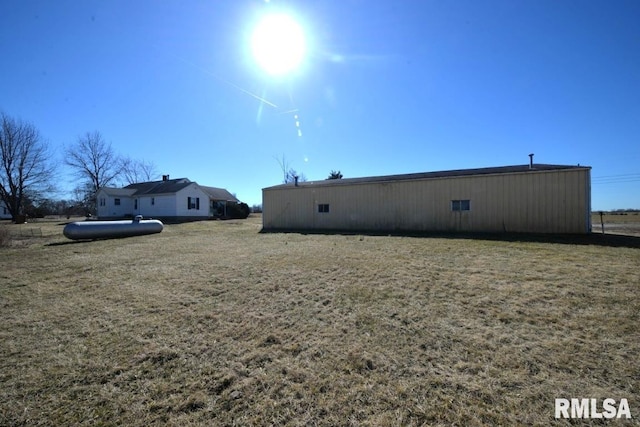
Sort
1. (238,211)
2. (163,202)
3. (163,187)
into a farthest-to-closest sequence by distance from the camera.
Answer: (238,211)
(163,187)
(163,202)

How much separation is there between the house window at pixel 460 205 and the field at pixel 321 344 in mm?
7606

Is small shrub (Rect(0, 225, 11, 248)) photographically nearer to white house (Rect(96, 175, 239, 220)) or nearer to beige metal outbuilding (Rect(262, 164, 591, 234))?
beige metal outbuilding (Rect(262, 164, 591, 234))

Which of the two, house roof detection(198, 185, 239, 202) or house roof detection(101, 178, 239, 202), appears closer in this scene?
house roof detection(101, 178, 239, 202)

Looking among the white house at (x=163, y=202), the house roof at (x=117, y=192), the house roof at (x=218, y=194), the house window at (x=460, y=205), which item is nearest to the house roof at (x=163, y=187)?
the white house at (x=163, y=202)

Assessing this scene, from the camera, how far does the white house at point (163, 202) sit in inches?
1109

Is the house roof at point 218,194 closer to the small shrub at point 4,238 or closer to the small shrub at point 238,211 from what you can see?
the small shrub at point 238,211

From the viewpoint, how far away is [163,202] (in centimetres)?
2852

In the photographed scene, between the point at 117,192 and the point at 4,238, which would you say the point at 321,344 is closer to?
the point at 4,238

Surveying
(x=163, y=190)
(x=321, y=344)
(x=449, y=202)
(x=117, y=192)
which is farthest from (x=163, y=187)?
(x=321, y=344)

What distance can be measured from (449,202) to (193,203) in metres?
24.5

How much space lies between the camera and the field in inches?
88.9

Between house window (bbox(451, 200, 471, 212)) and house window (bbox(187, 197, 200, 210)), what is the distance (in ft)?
80.3

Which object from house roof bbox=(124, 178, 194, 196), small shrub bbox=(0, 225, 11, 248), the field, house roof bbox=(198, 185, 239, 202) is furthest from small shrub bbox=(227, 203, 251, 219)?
the field

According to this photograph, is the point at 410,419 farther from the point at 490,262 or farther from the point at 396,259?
the point at 490,262
